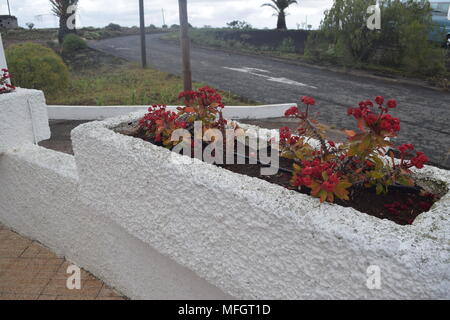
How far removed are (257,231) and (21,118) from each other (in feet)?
11.0

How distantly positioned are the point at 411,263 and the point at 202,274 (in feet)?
3.90

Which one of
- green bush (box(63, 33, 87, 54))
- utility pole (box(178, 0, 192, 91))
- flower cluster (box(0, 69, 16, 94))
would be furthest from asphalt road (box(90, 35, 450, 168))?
flower cluster (box(0, 69, 16, 94))

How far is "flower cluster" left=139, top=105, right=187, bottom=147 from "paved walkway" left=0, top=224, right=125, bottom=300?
1398mm

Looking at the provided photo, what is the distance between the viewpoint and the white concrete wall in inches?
64.6

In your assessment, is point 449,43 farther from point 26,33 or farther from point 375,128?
point 26,33

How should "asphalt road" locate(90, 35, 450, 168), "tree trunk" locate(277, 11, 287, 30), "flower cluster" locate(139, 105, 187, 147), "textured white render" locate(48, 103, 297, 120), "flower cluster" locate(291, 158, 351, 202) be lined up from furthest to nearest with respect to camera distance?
"tree trunk" locate(277, 11, 287, 30), "textured white render" locate(48, 103, 297, 120), "asphalt road" locate(90, 35, 450, 168), "flower cluster" locate(139, 105, 187, 147), "flower cluster" locate(291, 158, 351, 202)

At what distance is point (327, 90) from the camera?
37.4ft

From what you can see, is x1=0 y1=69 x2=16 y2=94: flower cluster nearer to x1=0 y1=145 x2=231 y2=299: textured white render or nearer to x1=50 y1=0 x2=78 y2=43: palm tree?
x1=0 y1=145 x2=231 y2=299: textured white render

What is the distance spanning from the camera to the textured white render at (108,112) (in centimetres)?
815

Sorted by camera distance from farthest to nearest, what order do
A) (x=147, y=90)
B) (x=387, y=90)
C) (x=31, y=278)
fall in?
(x=387, y=90), (x=147, y=90), (x=31, y=278)

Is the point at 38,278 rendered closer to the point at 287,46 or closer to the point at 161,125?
the point at 161,125

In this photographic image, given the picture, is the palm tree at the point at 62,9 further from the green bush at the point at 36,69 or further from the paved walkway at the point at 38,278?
the paved walkway at the point at 38,278

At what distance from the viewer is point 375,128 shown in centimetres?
197
